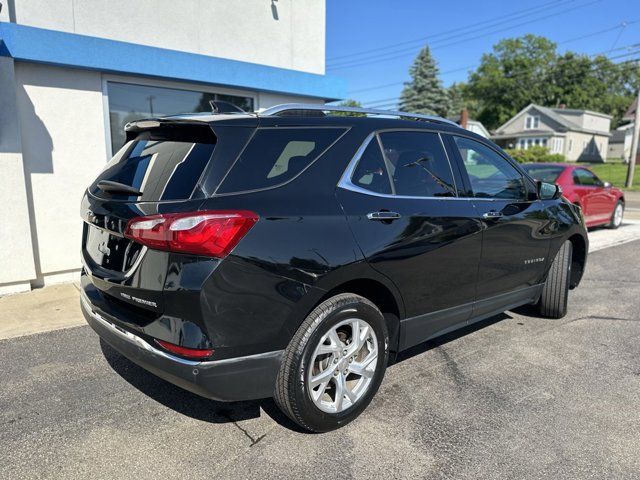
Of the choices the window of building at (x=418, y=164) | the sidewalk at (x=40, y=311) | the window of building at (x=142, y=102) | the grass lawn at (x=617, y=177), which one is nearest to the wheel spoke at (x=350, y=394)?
the window of building at (x=418, y=164)

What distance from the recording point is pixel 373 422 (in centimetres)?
302

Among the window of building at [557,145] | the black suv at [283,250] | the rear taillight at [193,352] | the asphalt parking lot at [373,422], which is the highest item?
the window of building at [557,145]

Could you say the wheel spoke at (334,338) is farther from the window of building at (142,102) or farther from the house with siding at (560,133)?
the house with siding at (560,133)

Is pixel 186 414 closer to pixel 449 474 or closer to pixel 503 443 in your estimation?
pixel 449 474

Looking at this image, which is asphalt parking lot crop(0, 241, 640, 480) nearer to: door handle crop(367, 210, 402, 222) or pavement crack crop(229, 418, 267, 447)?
pavement crack crop(229, 418, 267, 447)

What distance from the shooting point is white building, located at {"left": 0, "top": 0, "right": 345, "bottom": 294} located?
547 centimetres

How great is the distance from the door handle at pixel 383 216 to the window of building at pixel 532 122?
59.4 metres

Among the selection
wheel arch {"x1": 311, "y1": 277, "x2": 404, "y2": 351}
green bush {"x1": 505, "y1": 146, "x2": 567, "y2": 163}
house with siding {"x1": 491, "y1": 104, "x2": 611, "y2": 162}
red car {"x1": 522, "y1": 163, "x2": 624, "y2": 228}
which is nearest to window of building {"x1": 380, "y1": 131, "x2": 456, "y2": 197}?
wheel arch {"x1": 311, "y1": 277, "x2": 404, "y2": 351}

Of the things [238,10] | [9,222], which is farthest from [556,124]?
[9,222]

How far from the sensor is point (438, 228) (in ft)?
10.8

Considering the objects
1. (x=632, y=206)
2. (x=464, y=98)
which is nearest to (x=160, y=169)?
(x=632, y=206)

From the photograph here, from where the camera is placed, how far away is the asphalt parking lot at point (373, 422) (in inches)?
102

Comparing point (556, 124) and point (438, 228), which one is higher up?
point (556, 124)

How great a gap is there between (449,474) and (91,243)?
2472mm
